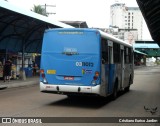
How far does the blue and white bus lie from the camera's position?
46.0 feet

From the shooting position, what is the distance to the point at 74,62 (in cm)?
1421

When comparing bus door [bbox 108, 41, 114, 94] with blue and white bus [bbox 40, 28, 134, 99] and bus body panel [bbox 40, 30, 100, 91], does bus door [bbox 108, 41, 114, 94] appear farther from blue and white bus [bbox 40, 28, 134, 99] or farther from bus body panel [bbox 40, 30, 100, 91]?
bus body panel [bbox 40, 30, 100, 91]

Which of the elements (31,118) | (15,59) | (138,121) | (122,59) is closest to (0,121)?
(31,118)

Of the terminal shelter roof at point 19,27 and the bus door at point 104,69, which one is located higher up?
the terminal shelter roof at point 19,27

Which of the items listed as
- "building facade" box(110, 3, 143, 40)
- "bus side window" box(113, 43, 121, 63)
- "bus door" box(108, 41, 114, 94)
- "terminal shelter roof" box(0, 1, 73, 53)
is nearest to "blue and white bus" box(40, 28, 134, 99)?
"bus door" box(108, 41, 114, 94)

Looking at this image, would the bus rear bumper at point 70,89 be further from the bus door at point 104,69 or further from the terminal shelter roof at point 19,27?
the terminal shelter roof at point 19,27

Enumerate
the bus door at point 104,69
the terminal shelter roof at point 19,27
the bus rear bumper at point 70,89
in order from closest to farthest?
the bus rear bumper at point 70,89, the bus door at point 104,69, the terminal shelter roof at point 19,27

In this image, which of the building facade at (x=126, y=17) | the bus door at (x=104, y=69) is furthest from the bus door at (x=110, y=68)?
the building facade at (x=126, y=17)

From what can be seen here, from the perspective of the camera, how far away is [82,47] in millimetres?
14242

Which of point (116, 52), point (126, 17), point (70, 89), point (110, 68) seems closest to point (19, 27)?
point (116, 52)

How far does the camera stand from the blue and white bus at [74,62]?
14.0 m

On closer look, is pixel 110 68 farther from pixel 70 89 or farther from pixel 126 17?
pixel 126 17

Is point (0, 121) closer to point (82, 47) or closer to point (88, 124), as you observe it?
point (88, 124)

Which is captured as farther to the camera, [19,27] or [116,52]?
[19,27]
